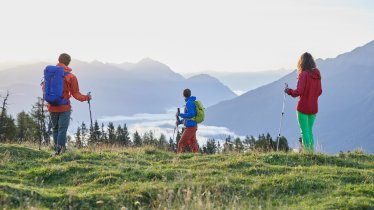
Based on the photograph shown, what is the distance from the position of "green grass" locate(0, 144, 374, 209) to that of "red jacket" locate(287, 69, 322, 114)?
6.58 ft

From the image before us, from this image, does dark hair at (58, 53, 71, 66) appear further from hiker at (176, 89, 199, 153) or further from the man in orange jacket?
hiker at (176, 89, 199, 153)

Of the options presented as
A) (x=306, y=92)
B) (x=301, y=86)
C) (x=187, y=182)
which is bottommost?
(x=187, y=182)

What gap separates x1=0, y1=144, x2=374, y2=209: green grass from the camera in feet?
30.6

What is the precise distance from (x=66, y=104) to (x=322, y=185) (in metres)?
8.09

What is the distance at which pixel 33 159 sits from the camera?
15.3m

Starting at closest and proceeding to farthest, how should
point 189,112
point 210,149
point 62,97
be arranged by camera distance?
point 62,97 < point 189,112 < point 210,149

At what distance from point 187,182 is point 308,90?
7297 mm

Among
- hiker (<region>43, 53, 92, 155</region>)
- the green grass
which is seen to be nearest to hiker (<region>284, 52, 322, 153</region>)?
the green grass

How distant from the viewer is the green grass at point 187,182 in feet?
30.6

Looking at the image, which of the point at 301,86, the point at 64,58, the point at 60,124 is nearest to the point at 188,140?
the point at 301,86

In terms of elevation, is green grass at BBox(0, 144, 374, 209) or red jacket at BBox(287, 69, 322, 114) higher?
red jacket at BBox(287, 69, 322, 114)

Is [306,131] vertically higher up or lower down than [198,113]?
lower down

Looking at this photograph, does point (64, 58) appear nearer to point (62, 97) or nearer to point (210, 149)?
point (62, 97)

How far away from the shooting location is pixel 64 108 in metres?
15.6
